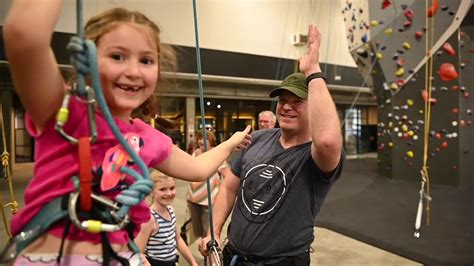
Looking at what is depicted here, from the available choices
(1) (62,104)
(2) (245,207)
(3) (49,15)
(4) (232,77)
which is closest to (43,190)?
(1) (62,104)

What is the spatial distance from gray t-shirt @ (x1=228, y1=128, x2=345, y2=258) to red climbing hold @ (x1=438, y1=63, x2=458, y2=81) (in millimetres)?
5066

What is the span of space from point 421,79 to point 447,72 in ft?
1.67

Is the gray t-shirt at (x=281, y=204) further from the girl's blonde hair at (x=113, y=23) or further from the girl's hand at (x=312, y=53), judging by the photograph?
the girl's blonde hair at (x=113, y=23)

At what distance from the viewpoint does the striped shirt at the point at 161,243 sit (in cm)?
203

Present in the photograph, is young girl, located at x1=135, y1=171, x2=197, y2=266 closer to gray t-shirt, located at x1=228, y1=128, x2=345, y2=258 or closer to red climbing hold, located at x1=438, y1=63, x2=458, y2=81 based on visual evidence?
gray t-shirt, located at x1=228, y1=128, x2=345, y2=258

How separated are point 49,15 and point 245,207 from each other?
1144 millimetres

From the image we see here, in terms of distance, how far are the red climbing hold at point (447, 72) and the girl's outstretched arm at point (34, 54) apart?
610 cm

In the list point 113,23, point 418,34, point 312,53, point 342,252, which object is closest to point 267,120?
point 342,252

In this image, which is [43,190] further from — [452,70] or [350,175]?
[350,175]

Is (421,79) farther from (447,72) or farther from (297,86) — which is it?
(297,86)

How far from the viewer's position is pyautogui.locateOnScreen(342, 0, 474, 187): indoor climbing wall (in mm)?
5543

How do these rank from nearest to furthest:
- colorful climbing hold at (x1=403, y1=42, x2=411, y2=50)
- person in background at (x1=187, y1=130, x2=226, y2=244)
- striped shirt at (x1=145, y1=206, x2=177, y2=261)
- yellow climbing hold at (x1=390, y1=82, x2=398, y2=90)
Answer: striped shirt at (x1=145, y1=206, x2=177, y2=261) < person in background at (x1=187, y1=130, x2=226, y2=244) < colorful climbing hold at (x1=403, y1=42, x2=411, y2=50) < yellow climbing hold at (x1=390, y1=82, x2=398, y2=90)

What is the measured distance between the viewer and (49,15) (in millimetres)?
556

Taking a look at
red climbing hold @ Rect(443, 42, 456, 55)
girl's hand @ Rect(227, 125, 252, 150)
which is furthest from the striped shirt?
red climbing hold @ Rect(443, 42, 456, 55)
